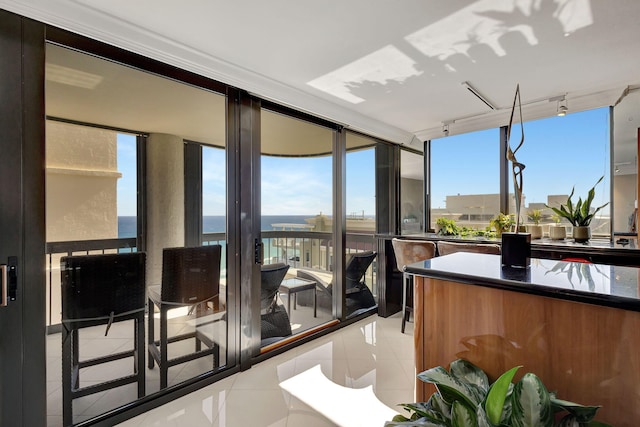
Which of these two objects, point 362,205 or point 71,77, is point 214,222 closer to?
point 71,77

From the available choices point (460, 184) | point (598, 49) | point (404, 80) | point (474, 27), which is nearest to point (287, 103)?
point (404, 80)

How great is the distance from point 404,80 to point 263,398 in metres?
2.72

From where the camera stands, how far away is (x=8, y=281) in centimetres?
147

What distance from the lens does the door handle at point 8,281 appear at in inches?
56.8

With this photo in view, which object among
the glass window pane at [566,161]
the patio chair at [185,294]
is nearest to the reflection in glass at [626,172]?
the glass window pane at [566,161]

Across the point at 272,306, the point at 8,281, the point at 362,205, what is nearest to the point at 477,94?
the point at 362,205

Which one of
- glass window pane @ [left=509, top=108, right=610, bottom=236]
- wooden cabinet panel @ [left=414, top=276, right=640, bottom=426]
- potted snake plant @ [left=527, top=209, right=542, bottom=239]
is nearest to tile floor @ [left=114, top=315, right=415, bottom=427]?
wooden cabinet panel @ [left=414, top=276, right=640, bottom=426]

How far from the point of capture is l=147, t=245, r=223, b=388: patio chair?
210 centimetres

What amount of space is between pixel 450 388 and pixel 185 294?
1.92m

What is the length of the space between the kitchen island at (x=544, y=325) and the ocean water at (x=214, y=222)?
1.59 m

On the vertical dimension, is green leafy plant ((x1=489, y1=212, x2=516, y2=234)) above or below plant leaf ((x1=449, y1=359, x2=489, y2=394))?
above

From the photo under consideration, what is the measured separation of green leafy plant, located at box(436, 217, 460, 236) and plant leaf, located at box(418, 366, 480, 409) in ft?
9.66

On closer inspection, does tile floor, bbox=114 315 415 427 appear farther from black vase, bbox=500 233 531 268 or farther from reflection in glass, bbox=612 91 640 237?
reflection in glass, bbox=612 91 640 237

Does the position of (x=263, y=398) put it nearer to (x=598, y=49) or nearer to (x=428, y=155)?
(x=598, y=49)
